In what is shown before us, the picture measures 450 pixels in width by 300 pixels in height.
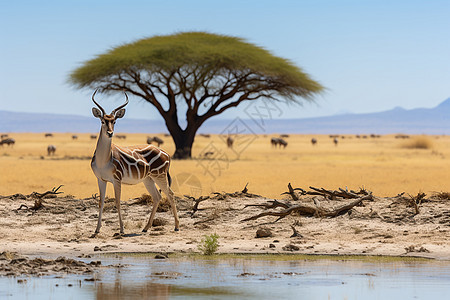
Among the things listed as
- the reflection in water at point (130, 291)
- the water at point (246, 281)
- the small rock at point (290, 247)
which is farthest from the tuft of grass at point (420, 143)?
the reflection in water at point (130, 291)

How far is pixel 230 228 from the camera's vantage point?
13547mm

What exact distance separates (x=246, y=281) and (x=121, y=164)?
4.91 m

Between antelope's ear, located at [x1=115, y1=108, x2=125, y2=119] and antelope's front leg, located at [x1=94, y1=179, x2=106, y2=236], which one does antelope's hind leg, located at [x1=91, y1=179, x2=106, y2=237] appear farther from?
antelope's ear, located at [x1=115, y1=108, x2=125, y2=119]

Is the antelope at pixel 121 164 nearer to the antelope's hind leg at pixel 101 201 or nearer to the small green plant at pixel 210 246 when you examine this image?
the antelope's hind leg at pixel 101 201

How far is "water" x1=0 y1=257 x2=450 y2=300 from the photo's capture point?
25.2 feet

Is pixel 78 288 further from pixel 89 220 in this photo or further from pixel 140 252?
pixel 89 220

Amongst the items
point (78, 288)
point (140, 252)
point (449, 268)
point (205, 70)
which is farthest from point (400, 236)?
point (205, 70)

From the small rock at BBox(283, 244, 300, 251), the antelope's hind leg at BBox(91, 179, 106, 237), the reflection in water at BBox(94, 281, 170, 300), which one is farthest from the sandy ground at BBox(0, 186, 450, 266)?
the reflection in water at BBox(94, 281, 170, 300)

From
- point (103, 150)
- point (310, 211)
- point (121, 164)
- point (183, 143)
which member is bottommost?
point (310, 211)

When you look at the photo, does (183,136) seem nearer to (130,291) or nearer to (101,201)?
(101,201)

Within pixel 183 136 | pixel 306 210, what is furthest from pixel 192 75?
pixel 306 210

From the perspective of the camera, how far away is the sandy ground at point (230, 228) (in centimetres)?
1142

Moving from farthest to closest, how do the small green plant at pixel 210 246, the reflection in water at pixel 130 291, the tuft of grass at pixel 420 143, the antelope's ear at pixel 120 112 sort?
the tuft of grass at pixel 420 143 < the antelope's ear at pixel 120 112 < the small green plant at pixel 210 246 < the reflection in water at pixel 130 291

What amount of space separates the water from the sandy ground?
3.95 feet
